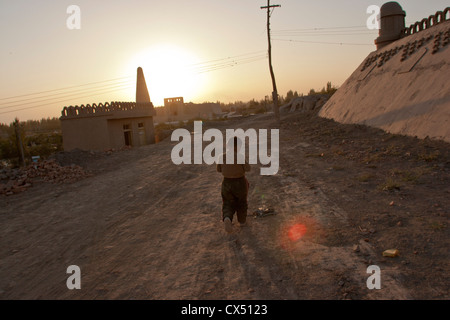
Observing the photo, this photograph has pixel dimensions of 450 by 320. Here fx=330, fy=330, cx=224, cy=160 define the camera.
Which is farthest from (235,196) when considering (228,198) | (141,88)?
(141,88)

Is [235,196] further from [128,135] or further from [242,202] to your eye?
[128,135]

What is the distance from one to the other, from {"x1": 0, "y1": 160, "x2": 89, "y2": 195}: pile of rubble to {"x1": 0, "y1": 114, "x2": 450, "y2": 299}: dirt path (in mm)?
1027

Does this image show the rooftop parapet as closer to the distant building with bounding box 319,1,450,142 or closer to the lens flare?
the distant building with bounding box 319,1,450,142

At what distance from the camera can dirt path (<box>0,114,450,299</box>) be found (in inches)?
148

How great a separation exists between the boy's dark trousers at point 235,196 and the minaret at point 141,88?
32690 millimetres

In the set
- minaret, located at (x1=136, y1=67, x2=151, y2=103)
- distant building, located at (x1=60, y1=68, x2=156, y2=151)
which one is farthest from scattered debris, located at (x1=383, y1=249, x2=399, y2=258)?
A: minaret, located at (x1=136, y1=67, x2=151, y2=103)

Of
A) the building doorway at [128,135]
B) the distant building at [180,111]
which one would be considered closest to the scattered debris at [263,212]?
the building doorway at [128,135]

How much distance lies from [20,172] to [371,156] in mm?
12112

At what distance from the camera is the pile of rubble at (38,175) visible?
1070 centimetres

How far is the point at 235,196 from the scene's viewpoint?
557 cm
